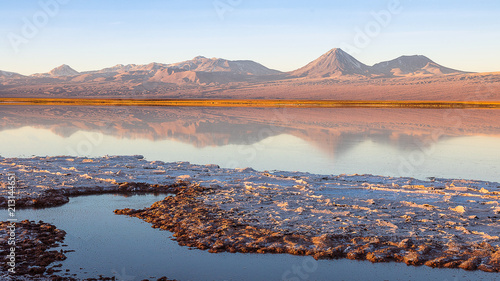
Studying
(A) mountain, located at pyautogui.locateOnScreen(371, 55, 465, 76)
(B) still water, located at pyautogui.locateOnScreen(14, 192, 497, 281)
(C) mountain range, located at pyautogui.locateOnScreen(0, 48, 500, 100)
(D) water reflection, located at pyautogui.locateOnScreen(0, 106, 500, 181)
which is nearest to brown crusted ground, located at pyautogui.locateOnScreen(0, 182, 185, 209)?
(B) still water, located at pyautogui.locateOnScreen(14, 192, 497, 281)

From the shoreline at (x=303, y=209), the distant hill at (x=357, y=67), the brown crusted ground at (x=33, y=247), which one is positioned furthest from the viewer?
the distant hill at (x=357, y=67)

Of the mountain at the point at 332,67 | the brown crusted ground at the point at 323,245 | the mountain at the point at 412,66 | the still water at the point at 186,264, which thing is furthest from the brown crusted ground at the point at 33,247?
the mountain at the point at 412,66

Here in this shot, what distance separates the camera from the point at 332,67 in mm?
140625

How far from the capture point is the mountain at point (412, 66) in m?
168

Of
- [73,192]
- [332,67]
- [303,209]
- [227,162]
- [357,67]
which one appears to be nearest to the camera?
[303,209]

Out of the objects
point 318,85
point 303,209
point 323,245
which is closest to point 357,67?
point 318,85

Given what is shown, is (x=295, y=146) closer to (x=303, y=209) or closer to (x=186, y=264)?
(x=303, y=209)

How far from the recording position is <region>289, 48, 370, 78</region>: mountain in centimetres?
13538

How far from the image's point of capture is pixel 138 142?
17750 mm

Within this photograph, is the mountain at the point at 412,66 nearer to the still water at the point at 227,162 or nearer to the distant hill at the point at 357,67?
the distant hill at the point at 357,67

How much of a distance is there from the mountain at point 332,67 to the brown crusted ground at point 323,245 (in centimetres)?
12644

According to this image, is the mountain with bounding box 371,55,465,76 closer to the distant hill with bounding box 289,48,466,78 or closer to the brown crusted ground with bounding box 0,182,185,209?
the distant hill with bounding box 289,48,466,78

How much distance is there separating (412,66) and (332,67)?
52587mm

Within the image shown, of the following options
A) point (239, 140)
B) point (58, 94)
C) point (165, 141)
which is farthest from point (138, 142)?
point (58, 94)
